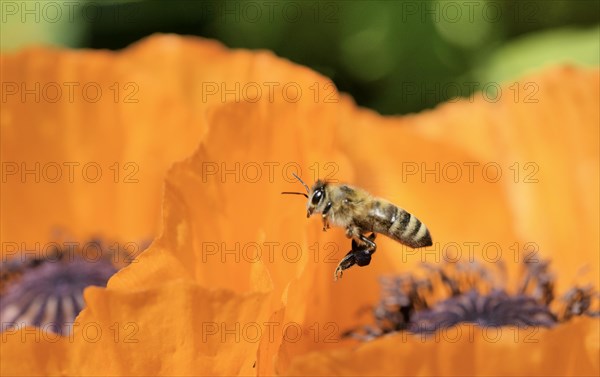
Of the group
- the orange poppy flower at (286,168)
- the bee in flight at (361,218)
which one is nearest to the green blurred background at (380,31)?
the orange poppy flower at (286,168)

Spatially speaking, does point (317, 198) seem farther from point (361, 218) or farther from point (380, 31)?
point (380, 31)

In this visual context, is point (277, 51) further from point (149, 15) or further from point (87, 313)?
point (87, 313)

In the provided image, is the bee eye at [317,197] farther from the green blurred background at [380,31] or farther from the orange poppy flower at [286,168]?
the green blurred background at [380,31]

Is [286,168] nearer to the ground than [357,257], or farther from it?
farther from it

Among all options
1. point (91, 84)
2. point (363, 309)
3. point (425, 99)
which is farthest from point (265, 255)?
point (425, 99)

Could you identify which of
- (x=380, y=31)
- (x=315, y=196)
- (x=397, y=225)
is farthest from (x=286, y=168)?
(x=380, y=31)

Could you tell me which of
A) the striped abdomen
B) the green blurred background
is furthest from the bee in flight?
the green blurred background

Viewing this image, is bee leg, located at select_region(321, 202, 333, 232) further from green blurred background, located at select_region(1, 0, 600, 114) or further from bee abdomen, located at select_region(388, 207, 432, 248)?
green blurred background, located at select_region(1, 0, 600, 114)
